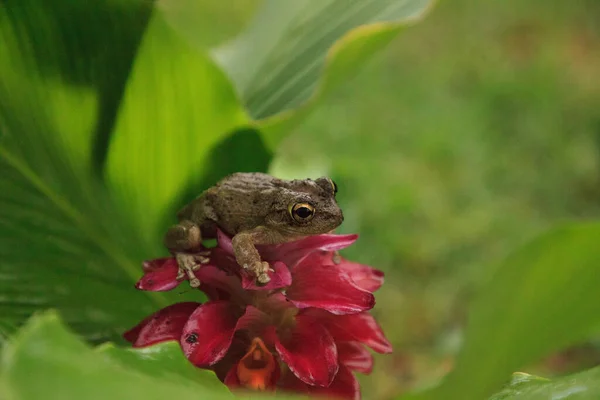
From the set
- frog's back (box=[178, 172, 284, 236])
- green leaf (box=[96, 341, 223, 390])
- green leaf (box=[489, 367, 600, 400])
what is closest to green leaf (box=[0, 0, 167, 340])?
frog's back (box=[178, 172, 284, 236])

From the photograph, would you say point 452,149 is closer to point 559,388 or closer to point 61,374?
point 559,388

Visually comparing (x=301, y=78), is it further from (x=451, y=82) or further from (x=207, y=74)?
(x=451, y=82)

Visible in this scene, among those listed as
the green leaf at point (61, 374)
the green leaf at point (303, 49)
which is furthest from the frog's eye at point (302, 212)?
the green leaf at point (61, 374)

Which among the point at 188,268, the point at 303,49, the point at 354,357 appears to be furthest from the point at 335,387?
the point at 303,49

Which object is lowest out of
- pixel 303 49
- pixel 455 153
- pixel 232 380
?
pixel 232 380

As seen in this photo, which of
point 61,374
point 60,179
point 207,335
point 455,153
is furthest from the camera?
point 455,153

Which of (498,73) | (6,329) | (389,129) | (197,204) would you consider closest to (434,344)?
(389,129)

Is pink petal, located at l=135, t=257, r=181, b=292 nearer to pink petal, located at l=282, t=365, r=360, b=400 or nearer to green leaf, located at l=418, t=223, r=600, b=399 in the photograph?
pink petal, located at l=282, t=365, r=360, b=400
